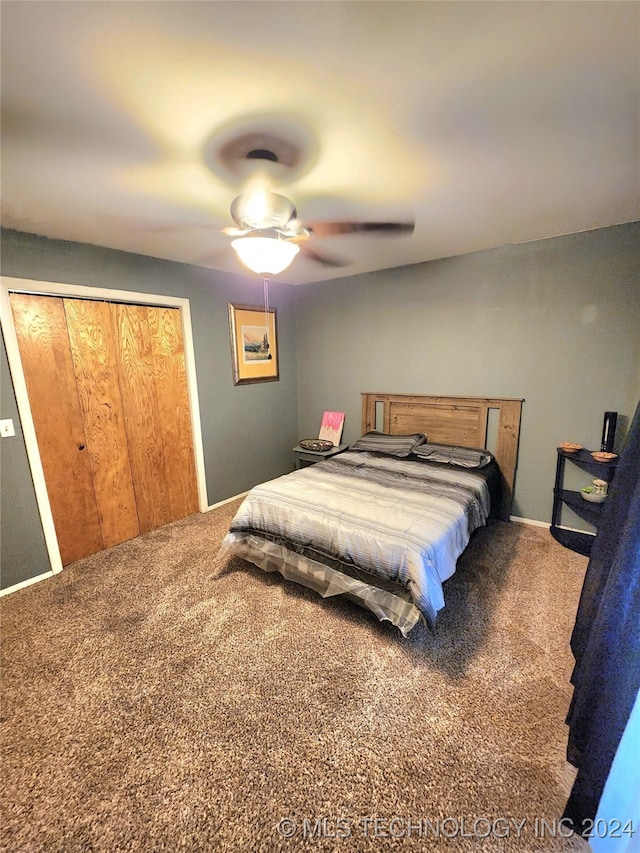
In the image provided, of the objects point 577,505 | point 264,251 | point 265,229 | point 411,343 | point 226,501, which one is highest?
point 265,229

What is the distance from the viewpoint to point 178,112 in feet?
3.99

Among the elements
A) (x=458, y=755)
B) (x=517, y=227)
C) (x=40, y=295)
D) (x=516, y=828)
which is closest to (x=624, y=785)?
(x=516, y=828)

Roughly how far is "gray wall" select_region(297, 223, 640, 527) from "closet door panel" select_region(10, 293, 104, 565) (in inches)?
106

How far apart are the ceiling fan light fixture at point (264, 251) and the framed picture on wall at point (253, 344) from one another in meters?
1.99

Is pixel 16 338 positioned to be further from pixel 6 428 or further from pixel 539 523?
pixel 539 523

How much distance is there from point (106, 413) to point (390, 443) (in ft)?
8.44

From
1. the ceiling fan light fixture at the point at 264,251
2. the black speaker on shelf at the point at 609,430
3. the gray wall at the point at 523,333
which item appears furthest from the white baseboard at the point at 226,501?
the black speaker on shelf at the point at 609,430

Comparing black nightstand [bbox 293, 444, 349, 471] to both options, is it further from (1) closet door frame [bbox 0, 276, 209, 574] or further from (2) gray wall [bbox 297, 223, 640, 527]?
(1) closet door frame [bbox 0, 276, 209, 574]

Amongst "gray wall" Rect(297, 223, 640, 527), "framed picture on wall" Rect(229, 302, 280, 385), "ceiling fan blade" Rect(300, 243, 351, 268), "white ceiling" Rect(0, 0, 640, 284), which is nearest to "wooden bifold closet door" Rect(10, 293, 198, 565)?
"framed picture on wall" Rect(229, 302, 280, 385)

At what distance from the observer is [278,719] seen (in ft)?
4.84

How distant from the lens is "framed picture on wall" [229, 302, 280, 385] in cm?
364

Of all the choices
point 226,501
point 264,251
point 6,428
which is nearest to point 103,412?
point 6,428

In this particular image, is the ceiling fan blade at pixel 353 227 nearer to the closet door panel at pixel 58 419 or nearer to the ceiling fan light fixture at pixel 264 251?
the ceiling fan light fixture at pixel 264 251

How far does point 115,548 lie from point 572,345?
13.6ft
